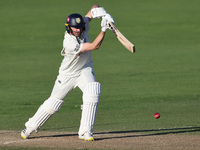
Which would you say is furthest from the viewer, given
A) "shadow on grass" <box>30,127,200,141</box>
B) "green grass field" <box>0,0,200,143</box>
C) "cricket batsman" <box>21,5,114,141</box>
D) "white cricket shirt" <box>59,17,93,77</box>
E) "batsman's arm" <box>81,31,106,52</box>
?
"green grass field" <box>0,0,200,143</box>

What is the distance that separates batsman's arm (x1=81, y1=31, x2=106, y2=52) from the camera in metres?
9.80

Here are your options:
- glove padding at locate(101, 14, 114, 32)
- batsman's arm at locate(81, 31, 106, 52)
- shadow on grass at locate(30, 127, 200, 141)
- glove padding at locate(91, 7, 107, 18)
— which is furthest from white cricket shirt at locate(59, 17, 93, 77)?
shadow on grass at locate(30, 127, 200, 141)

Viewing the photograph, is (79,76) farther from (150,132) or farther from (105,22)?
(150,132)

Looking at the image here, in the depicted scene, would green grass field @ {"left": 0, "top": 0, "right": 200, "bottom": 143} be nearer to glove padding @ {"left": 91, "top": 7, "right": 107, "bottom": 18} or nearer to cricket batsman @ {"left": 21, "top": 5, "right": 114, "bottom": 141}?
cricket batsman @ {"left": 21, "top": 5, "right": 114, "bottom": 141}

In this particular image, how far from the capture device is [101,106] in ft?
49.9

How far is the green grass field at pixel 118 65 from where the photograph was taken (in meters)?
13.5

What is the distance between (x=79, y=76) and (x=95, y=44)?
2.81ft

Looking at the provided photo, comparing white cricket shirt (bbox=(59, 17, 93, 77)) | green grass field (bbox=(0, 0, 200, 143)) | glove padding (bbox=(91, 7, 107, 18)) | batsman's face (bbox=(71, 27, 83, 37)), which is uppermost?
glove padding (bbox=(91, 7, 107, 18))

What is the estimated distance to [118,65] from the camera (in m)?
23.4

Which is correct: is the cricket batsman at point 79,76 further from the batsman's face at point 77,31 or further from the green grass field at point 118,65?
the green grass field at point 118,65

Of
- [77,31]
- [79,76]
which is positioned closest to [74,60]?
[79,76]

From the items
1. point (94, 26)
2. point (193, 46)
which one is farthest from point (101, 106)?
point (94, 26)

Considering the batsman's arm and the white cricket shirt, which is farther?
the white cricket shirt

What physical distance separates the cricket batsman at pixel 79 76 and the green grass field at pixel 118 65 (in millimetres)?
1450
